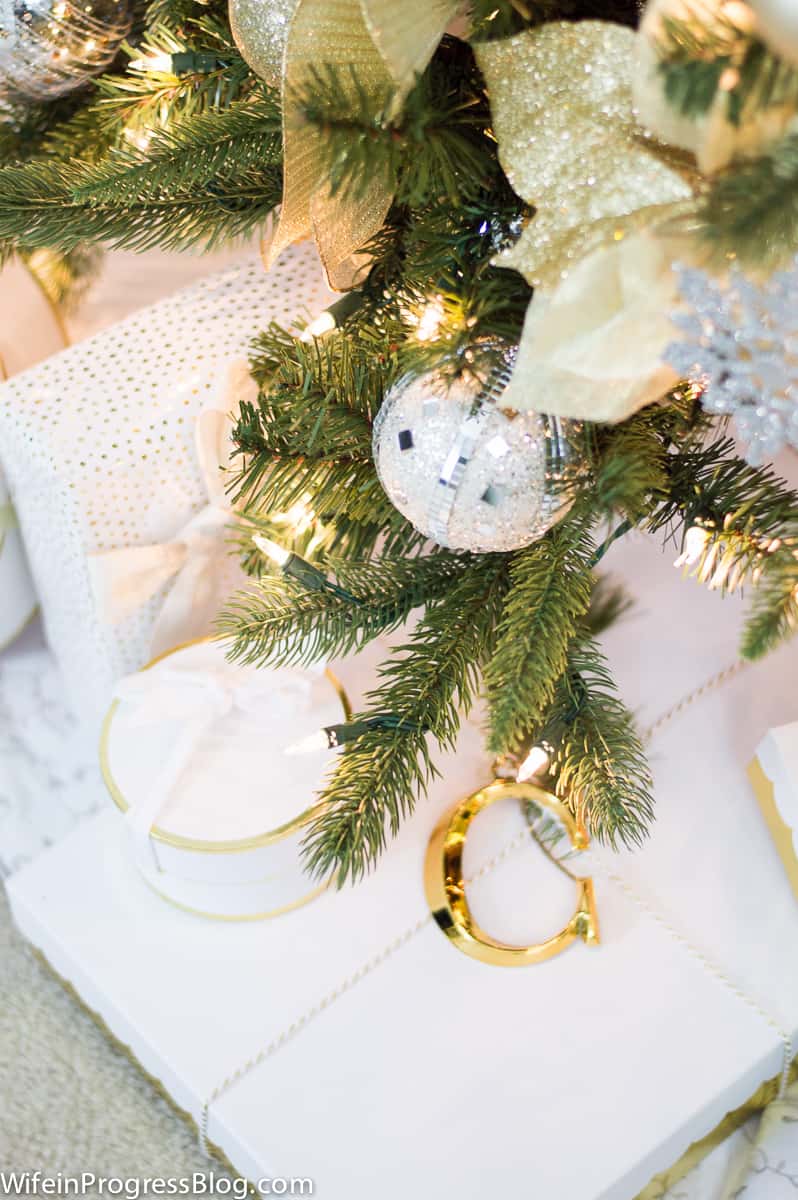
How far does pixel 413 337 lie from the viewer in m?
0.41

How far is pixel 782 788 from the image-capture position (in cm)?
58

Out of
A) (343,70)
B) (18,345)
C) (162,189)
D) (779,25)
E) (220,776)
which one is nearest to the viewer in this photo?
(779,25)

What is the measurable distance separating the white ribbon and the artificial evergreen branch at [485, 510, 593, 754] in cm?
23

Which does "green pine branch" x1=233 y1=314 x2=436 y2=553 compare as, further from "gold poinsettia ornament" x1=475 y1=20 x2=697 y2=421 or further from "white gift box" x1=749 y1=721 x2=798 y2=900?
"white gift box" x1=749 y1=721 x2=798 y2=900

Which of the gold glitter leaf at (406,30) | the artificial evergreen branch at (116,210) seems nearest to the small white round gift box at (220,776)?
the artificial evergreen branch at (116,210)

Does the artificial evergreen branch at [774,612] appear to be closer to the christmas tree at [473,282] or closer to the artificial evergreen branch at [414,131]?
the christmas tree at [473,282]

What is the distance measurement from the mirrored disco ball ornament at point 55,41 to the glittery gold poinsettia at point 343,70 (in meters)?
0.18

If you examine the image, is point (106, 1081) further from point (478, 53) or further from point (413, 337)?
point (478, 53)

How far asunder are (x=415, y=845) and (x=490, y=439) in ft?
0.97

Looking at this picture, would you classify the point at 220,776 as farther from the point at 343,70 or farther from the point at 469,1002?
the point at 343,70

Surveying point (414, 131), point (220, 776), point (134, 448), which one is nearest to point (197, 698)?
point (220, 776)

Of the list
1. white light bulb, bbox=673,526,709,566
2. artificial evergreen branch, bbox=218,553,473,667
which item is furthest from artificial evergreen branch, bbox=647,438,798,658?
artificial evergreen branch, bbox=218,553,473,667

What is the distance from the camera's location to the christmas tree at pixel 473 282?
28 centimetres

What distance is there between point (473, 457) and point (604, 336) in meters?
0.10
